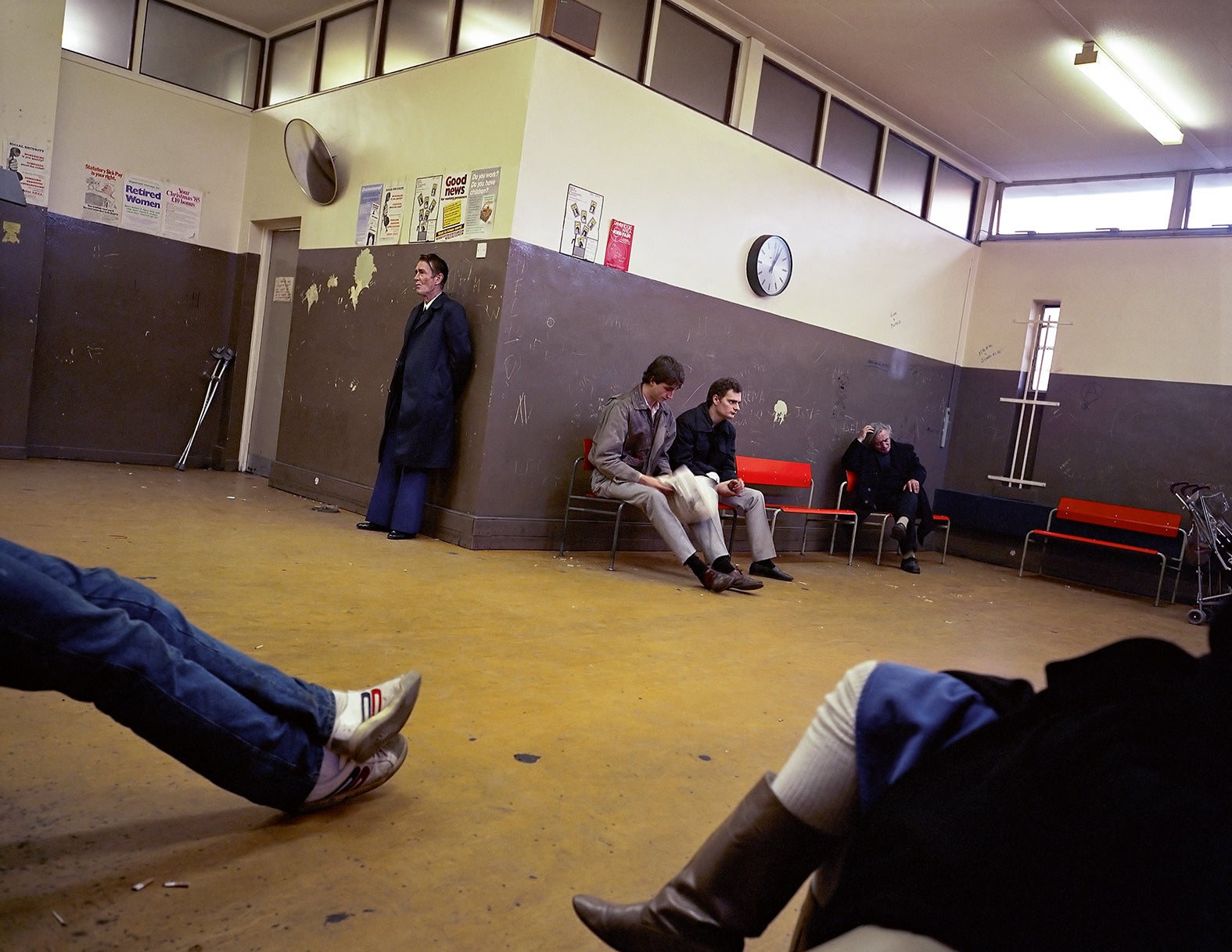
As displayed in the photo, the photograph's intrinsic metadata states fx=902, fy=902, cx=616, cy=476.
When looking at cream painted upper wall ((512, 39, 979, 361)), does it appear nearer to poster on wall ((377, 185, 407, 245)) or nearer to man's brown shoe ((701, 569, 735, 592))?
poster on wall ((377, 185, 407, 245))

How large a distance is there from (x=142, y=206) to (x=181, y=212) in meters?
0.29

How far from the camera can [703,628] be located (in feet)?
13.0

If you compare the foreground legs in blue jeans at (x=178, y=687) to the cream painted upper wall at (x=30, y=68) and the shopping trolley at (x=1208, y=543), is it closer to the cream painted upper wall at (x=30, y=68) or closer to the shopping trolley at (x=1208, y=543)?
the cream painted upper wall at (x=30, y=68)

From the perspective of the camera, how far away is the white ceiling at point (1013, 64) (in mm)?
5625

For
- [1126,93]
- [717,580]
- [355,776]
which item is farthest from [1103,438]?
[355,776]

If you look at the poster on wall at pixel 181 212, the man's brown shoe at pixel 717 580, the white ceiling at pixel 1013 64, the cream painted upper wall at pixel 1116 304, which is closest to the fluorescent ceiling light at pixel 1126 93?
the white ceiling at pixel 1013 64

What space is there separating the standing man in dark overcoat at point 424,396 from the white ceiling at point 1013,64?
280 centimetres

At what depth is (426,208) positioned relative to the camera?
227 inches

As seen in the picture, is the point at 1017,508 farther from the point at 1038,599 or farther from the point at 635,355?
A: the point at 635,355

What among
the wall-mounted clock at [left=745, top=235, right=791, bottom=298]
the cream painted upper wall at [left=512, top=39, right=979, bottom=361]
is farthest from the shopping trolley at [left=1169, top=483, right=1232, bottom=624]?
the wall-mounted clock at [left=745, top=235, right=791, bottom=298]

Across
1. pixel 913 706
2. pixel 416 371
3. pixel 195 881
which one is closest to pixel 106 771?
pixel 195 881

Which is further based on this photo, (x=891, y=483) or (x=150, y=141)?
(x=891, y=483)

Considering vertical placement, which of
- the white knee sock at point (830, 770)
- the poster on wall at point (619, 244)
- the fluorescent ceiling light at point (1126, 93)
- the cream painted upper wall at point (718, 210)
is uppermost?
the fluorescent ceiling light at point (1126, 93)

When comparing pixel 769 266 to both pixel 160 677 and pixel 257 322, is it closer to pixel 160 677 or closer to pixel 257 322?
pixel 257 322
